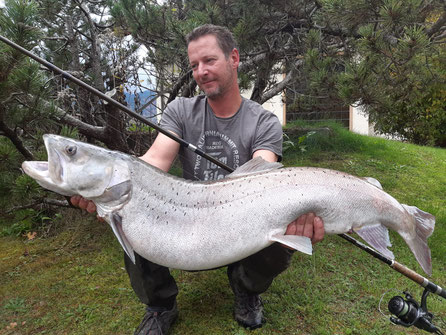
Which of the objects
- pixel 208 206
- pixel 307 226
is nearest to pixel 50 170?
pixel 208 206

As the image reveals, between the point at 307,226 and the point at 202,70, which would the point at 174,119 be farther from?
the point at 307,226

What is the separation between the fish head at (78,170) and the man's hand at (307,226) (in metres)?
1.12

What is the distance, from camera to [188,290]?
131 inches

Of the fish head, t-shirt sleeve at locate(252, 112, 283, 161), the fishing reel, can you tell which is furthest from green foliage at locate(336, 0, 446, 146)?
the fish head

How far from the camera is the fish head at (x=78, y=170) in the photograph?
78.6 inches

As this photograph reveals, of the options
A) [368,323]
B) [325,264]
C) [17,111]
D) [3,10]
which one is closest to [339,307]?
[368,323]

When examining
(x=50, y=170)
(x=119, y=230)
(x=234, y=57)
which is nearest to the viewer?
(x=50, y=170)

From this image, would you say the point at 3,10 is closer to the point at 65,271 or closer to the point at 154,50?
the point at 65,271

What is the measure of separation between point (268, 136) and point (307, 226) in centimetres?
98

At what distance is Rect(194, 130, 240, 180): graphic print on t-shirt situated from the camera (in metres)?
2.96

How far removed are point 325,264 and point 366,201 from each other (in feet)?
5.94

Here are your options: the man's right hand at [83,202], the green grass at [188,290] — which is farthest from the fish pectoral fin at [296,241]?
the man's right hand at [83,202]

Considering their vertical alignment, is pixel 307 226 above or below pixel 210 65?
below

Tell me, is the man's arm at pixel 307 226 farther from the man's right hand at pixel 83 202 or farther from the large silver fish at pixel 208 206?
the man's right hand at pixel 83 202
